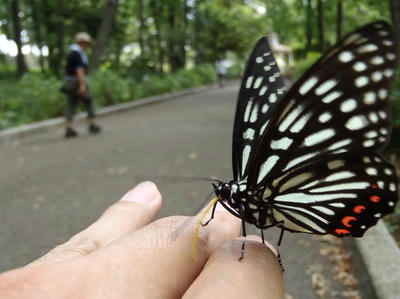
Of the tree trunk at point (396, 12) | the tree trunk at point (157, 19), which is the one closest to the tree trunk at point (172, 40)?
the tree trunk at point (157, 19)

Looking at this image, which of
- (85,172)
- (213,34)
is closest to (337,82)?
(85,172)

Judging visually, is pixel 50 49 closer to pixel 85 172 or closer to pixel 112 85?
pixel 112 85

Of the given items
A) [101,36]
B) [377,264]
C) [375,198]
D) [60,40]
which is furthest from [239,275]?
[60,40]

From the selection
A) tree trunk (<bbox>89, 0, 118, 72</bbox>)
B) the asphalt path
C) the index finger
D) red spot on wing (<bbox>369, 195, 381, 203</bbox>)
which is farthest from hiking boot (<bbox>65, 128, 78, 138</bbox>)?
the index finger

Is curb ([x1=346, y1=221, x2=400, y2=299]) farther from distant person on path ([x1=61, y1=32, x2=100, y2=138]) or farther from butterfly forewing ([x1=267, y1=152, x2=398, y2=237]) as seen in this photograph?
distant person on path ([x1=61, y1=32, x2=100, y2=138])

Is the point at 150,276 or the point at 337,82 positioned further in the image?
the point at 337,82

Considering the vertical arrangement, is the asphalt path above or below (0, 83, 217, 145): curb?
below

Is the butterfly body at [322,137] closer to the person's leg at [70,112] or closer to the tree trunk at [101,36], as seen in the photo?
the person's leg at [70,112]

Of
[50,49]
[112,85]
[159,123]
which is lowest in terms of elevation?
[159,123]
